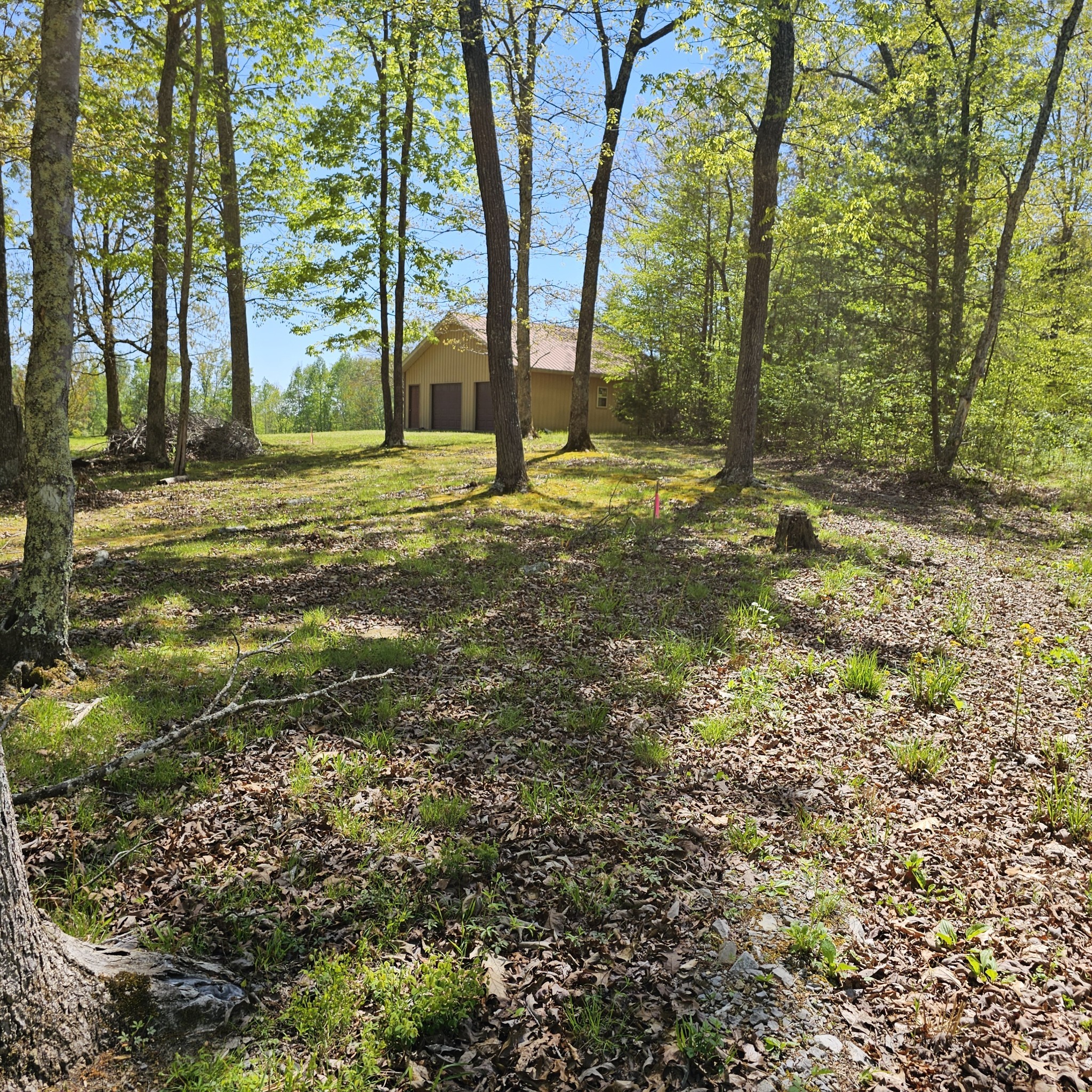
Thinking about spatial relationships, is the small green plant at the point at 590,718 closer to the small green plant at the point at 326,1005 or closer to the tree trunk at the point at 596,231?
the small green plant at the point at 326,1005

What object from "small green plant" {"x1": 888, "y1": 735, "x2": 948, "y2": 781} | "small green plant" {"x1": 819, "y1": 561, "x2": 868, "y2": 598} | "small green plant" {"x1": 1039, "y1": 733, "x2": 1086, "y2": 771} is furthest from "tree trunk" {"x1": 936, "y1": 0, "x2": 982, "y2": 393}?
"small green plant" {"x1": 888, "y1": 735, "x2": 948, "y2": 781}

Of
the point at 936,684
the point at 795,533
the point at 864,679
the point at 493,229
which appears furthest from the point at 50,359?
the point at 493,229

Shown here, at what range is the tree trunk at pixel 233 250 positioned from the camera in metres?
14.8

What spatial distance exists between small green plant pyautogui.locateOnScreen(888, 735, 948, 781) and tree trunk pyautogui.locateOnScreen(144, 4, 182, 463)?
41.9 ft

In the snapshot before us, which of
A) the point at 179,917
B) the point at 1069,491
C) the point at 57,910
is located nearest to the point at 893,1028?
the point at 179,917

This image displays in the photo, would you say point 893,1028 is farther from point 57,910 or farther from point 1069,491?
point 1069,491

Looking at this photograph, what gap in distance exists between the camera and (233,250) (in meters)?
14.2

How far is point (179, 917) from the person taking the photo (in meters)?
2.58

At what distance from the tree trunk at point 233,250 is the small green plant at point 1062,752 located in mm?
15147

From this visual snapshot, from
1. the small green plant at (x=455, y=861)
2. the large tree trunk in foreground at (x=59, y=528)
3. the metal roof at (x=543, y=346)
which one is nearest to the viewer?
the large tree trunk in foreground at (x=59, y=528)

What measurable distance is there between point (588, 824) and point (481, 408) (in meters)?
27.5

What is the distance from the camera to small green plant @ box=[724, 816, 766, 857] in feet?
10.3

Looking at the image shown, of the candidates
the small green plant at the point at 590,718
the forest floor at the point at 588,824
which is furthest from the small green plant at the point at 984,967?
the small green plant at the point at 590,718

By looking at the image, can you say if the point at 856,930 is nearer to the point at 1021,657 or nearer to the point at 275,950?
the point at 275,950
